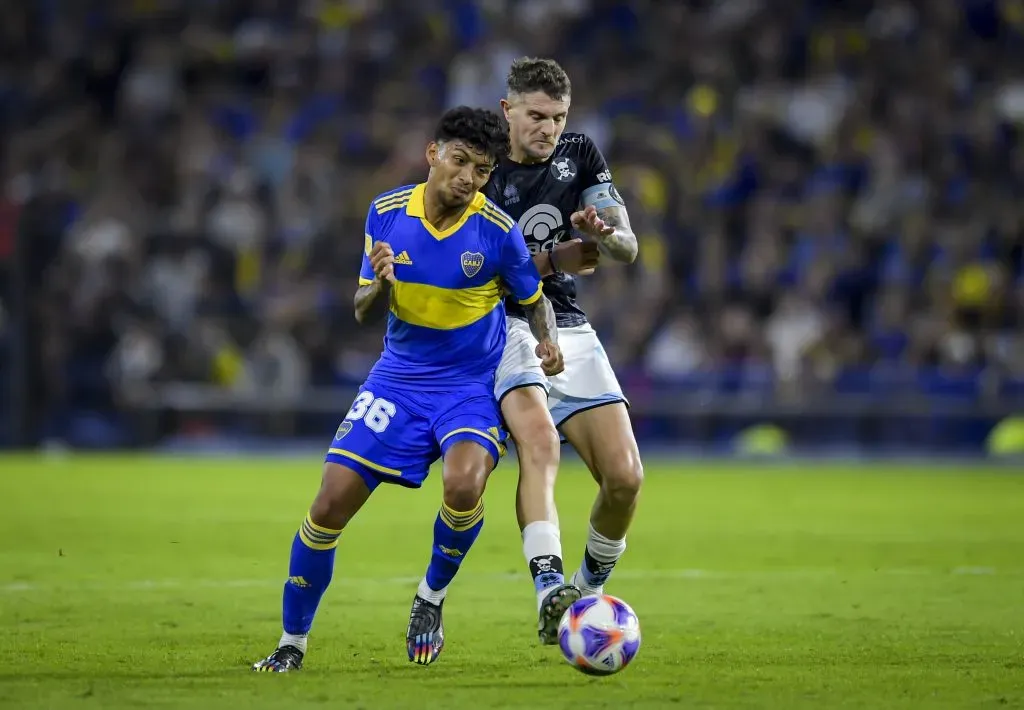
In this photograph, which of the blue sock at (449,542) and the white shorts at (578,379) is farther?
the white shorts at (578,379)

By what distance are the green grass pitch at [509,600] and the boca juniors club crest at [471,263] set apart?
1.54 metres

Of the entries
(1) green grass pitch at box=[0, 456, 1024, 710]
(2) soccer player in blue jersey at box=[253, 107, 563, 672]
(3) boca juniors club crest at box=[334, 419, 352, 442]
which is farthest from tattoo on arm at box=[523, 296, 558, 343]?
(1) green grass pitch at box=[0, 456, 1024, 710]

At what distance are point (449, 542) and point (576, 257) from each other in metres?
1.36

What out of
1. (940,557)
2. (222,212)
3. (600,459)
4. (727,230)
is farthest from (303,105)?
(600,459)

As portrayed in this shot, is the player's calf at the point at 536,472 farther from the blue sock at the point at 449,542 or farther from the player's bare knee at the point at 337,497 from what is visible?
the player's bare knee at the point at 337,497

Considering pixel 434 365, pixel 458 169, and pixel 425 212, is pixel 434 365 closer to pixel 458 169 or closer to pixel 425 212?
pixel 425 212

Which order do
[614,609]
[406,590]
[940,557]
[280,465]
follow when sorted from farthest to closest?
[280,465], [940,557], [406,590], [614,609]

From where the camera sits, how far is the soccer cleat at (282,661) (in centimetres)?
598

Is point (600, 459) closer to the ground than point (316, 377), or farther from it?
farther from it

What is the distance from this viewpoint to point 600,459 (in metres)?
7.05

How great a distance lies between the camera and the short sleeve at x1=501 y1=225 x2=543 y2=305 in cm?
637

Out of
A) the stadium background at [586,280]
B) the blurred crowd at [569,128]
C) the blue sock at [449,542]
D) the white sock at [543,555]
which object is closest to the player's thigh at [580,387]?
the white sock at [543,555]

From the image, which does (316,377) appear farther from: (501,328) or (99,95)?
(501,328)

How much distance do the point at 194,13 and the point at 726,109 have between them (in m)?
7.59
